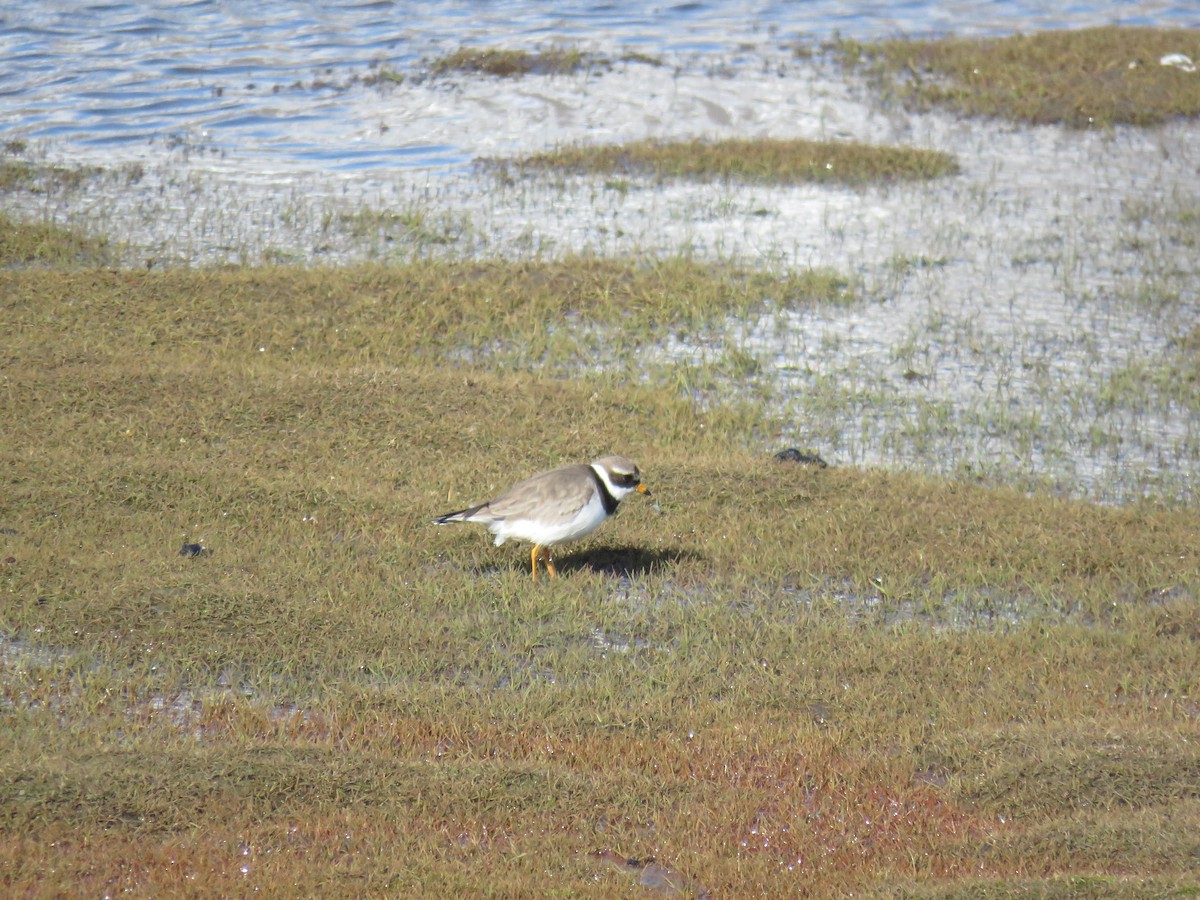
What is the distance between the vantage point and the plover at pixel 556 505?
9164mm

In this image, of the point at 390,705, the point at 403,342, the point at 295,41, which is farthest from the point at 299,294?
the point at 295,41

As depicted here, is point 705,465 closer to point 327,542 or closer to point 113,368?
point 327,542

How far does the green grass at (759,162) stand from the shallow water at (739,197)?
434 millimetres

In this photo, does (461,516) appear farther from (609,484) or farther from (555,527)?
(609,484)

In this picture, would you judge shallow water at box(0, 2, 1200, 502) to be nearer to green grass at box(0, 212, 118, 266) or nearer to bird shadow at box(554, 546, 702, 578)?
green grass at box(0, 212, 118, 266)

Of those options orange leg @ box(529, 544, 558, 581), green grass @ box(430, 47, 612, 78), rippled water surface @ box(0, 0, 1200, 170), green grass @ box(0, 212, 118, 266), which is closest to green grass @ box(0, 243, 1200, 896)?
orange leg @ box(529, 544, 558, 581)

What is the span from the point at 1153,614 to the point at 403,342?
783 cm

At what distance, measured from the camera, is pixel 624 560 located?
10148 millimetres

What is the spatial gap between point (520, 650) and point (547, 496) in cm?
106

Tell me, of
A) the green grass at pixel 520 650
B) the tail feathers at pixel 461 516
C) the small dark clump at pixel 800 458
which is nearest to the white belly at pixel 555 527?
the tail feathers at pixel 461 516

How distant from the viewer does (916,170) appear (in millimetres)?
19906

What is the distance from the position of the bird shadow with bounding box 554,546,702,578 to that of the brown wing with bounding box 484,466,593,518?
0.87m

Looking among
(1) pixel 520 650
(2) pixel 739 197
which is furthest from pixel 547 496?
(2) pixel 739 197

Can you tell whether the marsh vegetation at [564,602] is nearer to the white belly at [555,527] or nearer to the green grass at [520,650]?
the green grass at [520,650]
